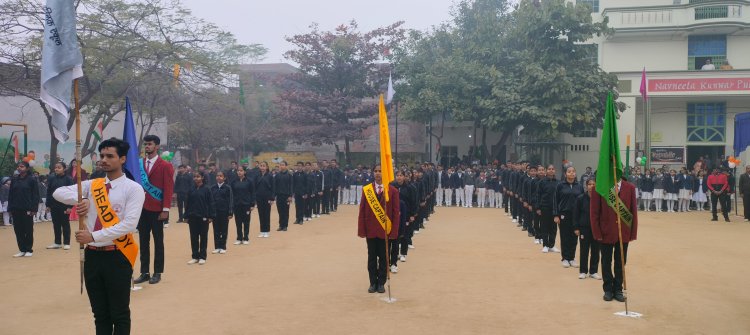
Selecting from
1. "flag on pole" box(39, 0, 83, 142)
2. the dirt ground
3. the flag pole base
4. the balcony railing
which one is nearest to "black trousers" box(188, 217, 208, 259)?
the dirt ground

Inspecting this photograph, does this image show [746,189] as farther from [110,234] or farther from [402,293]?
[110,234]

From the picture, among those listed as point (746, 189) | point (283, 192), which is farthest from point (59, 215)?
point (746, 189)

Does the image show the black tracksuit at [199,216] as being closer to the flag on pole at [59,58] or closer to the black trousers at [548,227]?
the flag on pole at [59,58]

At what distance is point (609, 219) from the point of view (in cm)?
842

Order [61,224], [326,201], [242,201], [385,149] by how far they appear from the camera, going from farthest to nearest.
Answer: [326,201] < [242,201] < [61,224] < [385,149]

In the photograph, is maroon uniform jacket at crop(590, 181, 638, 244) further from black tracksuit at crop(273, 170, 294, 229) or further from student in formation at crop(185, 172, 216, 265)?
black tracksuit at crop(273, 170, 294, 229)

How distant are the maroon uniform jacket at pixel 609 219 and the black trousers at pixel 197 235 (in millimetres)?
6733

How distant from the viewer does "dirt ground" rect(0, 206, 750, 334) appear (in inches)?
277

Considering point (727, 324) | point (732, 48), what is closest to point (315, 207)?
point (727, 324)

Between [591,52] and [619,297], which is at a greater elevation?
[591,52]

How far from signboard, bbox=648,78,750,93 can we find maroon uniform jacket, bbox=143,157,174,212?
2636 cm

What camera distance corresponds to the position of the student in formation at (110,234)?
4.94m

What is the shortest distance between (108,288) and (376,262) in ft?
15.0

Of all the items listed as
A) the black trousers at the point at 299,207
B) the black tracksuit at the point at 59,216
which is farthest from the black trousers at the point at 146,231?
the black trousers at the point at 299,207
